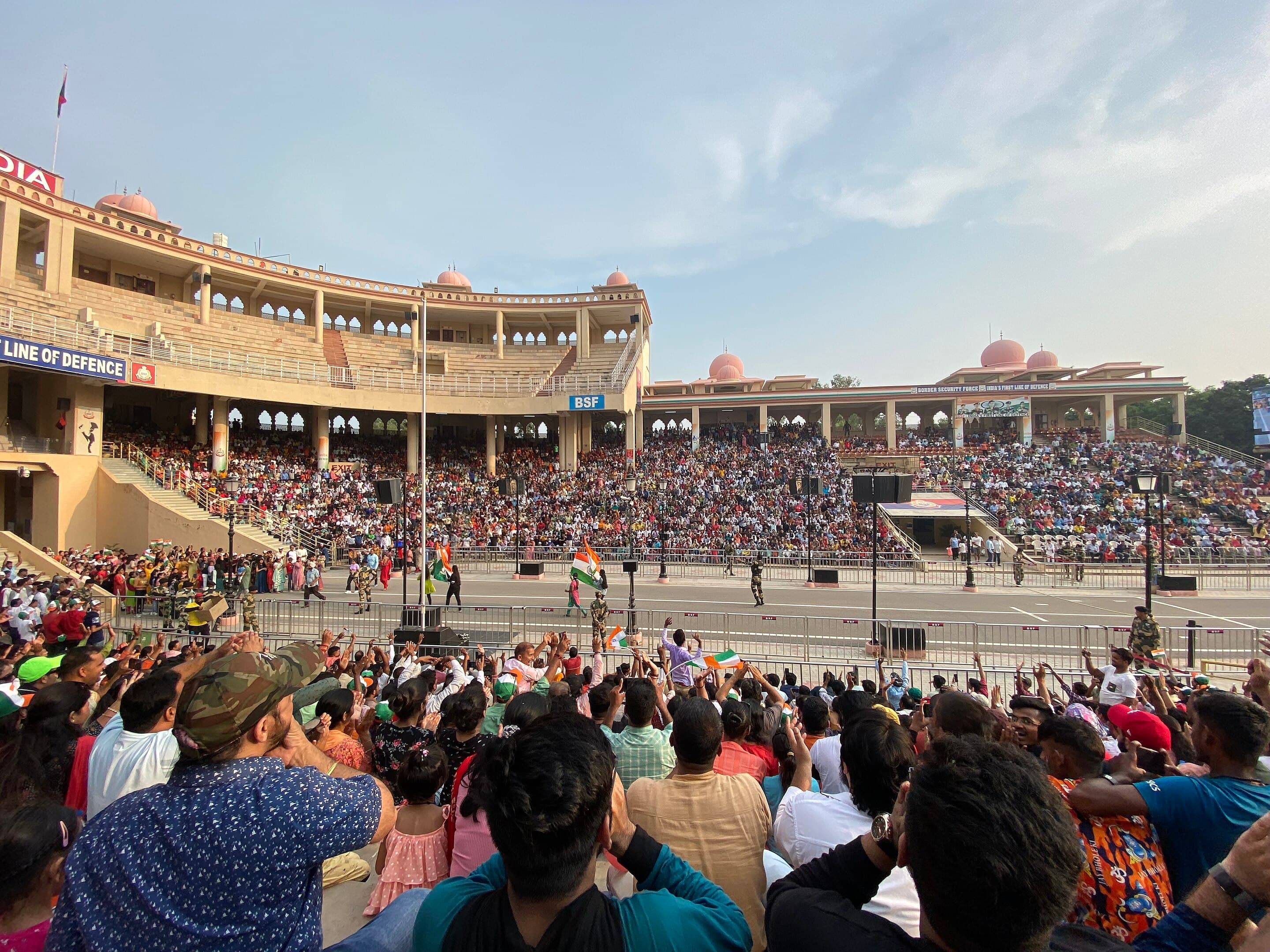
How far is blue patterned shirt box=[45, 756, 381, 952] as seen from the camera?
1640mm

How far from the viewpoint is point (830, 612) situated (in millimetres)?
19156

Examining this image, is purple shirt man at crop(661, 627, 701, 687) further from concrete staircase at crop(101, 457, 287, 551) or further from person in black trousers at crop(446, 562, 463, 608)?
concrete staircase at crop(101, 457, 287, 551)

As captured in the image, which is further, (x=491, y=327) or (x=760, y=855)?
(x=491, y=327)

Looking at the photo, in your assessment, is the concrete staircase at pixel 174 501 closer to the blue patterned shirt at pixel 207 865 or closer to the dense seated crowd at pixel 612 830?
A: the dense seated crowd at pixel 612 830

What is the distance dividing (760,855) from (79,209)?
42661 millimetres

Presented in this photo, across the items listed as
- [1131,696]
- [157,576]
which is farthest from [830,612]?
[157,576]

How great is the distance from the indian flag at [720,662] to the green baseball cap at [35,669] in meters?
8.34

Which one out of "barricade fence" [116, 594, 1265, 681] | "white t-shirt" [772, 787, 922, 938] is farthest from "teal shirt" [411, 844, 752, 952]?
"barricade fence" [116, 594, 1265, 681]

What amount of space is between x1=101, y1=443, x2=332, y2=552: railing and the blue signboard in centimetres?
429

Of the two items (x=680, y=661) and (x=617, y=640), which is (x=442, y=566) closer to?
(x=617, y=640)

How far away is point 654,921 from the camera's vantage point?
5.34 feet

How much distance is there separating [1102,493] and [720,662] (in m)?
36.2

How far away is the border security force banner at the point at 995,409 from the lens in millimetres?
41469

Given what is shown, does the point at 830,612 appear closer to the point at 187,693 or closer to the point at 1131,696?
the point at 1131,696
